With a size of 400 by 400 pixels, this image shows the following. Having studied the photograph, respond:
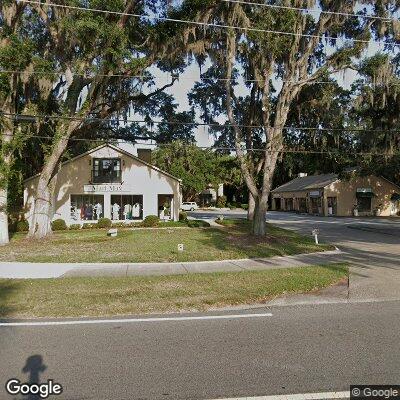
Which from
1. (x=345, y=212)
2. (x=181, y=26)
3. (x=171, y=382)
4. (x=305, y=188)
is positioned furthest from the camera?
(x=305, y=188)

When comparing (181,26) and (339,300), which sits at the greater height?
(181,26)

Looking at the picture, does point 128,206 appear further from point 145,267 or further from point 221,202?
point 221,202

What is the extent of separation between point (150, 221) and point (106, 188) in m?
4.62

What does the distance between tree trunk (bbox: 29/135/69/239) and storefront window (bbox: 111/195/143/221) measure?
10.6 metres

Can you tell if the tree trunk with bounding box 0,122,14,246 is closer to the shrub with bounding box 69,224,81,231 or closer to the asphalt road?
the shrub with bounding box 69,224,81,231

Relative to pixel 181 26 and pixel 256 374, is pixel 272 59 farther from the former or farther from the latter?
pixel 256 374

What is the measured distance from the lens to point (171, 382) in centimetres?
441

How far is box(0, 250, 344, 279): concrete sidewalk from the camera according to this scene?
38.2 feet

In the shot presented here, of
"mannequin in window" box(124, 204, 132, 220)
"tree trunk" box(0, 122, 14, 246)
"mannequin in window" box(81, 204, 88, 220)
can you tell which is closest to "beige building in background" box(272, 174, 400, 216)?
"mannequin in window" box(124, 204, 132, 220)

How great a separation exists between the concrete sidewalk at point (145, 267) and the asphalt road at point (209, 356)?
16.3ft

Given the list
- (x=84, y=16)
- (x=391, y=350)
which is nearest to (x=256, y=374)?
(x=391, y=350)

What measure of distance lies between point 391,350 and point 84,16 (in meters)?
16.7

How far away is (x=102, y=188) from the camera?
3225cm

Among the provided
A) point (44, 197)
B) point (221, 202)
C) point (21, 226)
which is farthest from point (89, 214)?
point (221, 202)
